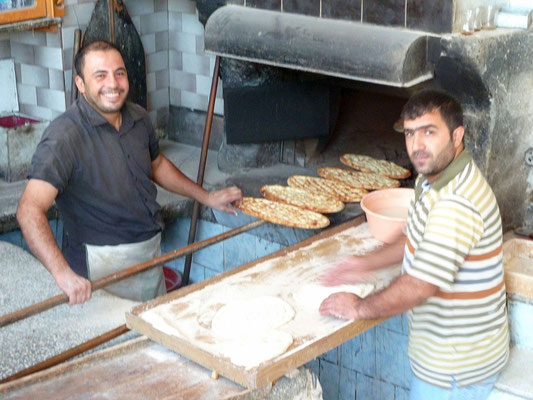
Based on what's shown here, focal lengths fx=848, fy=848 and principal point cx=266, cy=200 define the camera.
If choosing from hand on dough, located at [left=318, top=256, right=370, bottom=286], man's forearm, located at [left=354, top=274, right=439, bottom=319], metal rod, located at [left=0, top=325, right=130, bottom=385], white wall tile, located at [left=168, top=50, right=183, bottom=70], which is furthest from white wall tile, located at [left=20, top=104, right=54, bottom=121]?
man's forearm, located at [left=354, top=274, right=439, bottom=319]

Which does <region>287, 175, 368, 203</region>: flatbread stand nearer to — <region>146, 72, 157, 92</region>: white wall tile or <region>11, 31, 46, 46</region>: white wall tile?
<region>146, 72, 157, 92</region>: white wall tile

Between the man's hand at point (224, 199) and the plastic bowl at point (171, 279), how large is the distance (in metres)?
0.84

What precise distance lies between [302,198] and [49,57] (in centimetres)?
163

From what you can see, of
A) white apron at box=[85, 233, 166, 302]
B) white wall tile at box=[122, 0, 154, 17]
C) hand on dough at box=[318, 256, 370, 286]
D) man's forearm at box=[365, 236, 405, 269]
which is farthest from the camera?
white wall tile at box=[122, 0, 154, 17]

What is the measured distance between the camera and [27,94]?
480cm

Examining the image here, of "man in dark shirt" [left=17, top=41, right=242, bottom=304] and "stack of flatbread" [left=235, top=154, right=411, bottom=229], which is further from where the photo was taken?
"stack of flatbread" [left=235, top=154, right=411, bottom=229]

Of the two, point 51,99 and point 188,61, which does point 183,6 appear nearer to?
point 188,61

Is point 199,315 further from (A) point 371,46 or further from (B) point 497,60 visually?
(B) point 497,60

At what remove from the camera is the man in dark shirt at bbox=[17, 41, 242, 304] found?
3.20 metres

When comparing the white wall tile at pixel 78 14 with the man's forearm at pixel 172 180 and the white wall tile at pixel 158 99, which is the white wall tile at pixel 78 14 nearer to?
the white wall tile at pixel 158 99

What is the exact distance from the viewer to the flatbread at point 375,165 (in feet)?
14.7

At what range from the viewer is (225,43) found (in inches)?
156

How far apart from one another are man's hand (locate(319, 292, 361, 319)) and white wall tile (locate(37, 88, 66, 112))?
2454 mm

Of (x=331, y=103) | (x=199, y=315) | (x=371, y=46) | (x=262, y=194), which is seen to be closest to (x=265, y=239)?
(x=262, y=194)
